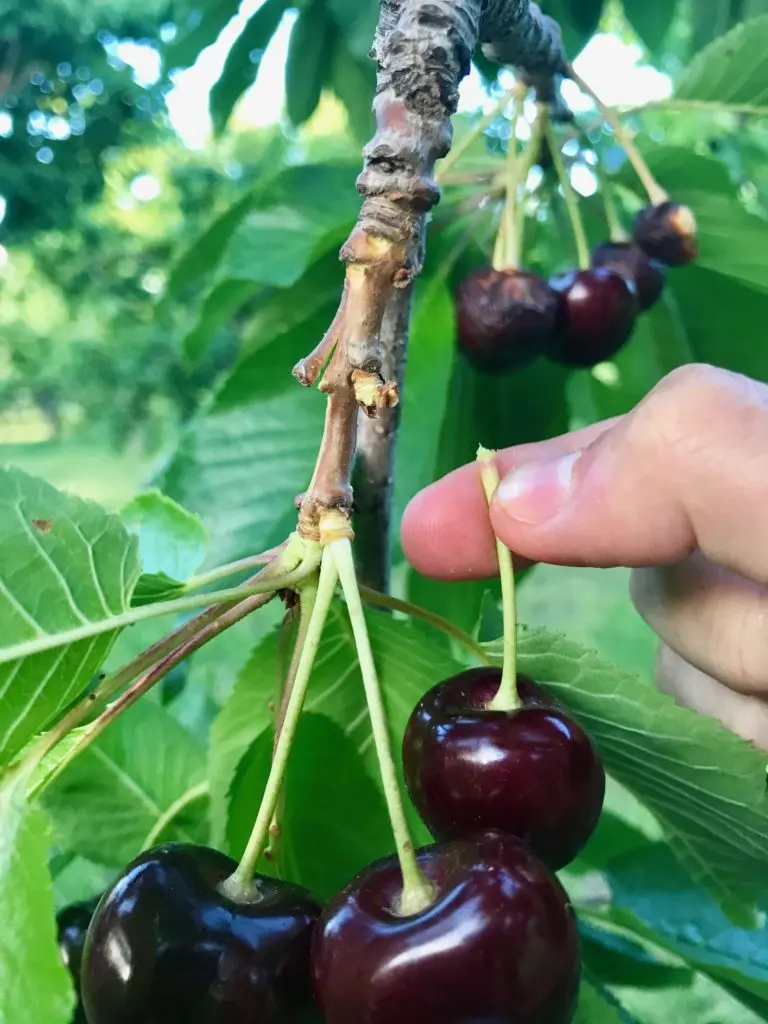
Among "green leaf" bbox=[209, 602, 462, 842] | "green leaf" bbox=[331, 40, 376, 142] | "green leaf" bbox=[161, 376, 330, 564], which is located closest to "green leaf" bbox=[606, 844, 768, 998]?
"green leaf" bbox=[209, 602, 462, 842]

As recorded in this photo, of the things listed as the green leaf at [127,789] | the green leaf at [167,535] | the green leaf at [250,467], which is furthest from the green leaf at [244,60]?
the green leaf at [127,789]

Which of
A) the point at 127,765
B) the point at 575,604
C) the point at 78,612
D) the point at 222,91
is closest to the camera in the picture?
the point at 78,612

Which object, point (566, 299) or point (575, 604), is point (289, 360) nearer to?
point (566, 299)

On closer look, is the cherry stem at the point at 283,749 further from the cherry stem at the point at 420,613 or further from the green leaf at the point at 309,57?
the green leaf at the point at 309,57

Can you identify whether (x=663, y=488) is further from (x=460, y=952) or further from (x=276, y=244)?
(x=276, y=244)

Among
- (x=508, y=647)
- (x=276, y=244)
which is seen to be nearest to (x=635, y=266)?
(x=276, y=244)

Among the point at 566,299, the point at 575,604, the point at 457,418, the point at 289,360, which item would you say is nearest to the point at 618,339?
the point at 566,299
